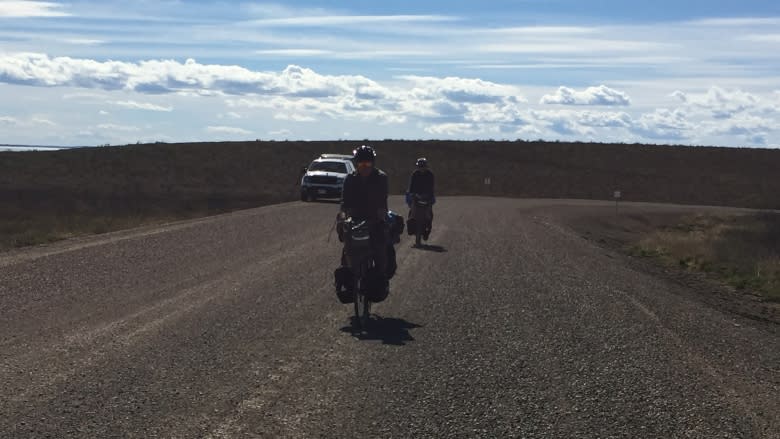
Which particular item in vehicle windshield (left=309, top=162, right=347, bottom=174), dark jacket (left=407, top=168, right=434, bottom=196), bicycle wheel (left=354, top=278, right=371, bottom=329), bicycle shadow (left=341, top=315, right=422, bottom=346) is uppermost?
dark jacket (left=407, top=168, right=434, bottom=196)

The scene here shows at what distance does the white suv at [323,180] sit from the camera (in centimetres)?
4044

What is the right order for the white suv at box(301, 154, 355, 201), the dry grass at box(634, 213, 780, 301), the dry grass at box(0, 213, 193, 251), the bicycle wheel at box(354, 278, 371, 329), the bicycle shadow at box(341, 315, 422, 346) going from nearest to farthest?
the bicycle shadow at box(341, 315, 422, 346)
the bicycle wheel at box(354, 278, 371, 329)
the dry grass at box(634, 213, 780, 301)
the dry grass at box(0, 213, 193, 251)
the white suv at box(301, 154, 355, 201)

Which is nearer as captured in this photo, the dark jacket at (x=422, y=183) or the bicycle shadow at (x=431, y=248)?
the bicycle shadow at (x=431, y=248)

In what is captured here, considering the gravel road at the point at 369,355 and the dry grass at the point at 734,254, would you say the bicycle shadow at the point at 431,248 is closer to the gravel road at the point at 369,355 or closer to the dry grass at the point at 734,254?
the gravel road at the point at 369,355

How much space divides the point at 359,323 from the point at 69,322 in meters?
A: 3.19

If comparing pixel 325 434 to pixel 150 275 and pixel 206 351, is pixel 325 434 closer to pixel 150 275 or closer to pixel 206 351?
pixel 206 351

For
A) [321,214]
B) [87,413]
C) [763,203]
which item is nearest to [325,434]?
[87,413]

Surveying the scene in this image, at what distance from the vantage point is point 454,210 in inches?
1526

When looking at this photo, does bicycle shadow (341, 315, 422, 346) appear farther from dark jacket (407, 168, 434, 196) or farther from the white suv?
the white suv

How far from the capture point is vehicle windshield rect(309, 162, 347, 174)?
41.4 metres

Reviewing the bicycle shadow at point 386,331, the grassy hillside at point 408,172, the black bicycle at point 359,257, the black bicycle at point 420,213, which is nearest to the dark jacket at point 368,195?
the black bicycle at point 359,257

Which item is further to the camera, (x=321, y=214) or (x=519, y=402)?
(x=321, y=214)

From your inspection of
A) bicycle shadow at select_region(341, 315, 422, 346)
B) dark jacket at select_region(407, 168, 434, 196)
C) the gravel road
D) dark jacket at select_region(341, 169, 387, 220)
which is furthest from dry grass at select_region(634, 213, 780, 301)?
dark jacket at select_region(341, 169, 387, 220)

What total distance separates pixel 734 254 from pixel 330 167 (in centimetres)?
1979
